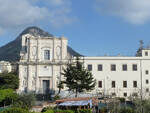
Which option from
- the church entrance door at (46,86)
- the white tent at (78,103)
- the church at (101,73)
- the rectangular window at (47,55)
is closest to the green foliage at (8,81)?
the church at (101,73)

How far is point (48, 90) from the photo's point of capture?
4734 centimetres

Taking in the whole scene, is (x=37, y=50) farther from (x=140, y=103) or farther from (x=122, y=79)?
(x=140, y=103)

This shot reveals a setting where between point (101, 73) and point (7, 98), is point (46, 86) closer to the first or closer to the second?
point (101, 73)

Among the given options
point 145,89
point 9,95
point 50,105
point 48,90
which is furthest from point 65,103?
point 145,89

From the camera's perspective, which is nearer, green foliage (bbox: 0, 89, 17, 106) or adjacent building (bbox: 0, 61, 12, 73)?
green foliage (bbox: 0, 89, 17, 106)

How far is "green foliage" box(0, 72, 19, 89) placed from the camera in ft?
149

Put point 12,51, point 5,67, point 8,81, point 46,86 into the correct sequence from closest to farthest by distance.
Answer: point 8,81
point 46,86
point 5,67
point 12,51

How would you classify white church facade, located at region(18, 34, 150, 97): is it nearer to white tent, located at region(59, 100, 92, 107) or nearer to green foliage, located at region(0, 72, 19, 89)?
green foliage, located at region(0, 72, 19, 89)

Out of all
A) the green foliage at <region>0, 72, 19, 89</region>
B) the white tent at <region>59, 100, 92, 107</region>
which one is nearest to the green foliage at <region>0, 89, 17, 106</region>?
the green foliage at <region>0, 72, 19, 89</region>

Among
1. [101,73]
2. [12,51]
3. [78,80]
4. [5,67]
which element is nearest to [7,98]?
[78,80]

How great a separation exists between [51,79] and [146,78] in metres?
17.4

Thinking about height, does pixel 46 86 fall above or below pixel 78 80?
below

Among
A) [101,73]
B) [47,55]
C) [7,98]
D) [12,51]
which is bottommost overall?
[7,98]

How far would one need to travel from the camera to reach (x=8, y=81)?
45406 millimetres
